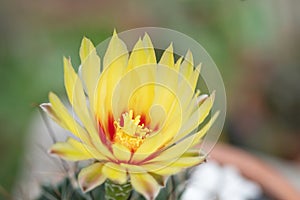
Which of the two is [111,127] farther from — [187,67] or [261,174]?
[261,174]

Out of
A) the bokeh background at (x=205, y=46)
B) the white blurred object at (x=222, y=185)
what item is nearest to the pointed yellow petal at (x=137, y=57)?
the white blurred object at (x=222, y=185)

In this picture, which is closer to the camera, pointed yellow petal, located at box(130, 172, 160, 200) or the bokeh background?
pointed yellow petal, located at box(130, 172, 160, 200)

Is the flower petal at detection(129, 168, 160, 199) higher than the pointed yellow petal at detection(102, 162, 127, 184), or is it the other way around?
the pointed yellow petal at detection(102, 162, 127, 184)

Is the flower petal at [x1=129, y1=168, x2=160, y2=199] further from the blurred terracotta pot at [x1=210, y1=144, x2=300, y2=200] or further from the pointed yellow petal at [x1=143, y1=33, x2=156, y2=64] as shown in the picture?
the blurred terracotta pot at [x1=210, y1=144, x2=300, y2=200]

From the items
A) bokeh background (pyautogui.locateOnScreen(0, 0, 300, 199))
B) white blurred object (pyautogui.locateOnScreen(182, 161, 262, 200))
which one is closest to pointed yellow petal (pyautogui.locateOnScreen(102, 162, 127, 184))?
white blurred object (pyautogui.locateOnScreen(182, 161, 262, 200))

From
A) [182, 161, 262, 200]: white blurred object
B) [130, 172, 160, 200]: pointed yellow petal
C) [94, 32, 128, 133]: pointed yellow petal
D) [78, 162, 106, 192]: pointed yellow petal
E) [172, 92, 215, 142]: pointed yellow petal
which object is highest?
[94, 32, 128, 133]: pointed yellow petal

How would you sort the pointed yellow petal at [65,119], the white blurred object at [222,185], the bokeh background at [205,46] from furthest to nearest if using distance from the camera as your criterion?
the bokeh background at [205,46] < the white blurred object at [222,185] < the pointed yellow petal at [65,119]

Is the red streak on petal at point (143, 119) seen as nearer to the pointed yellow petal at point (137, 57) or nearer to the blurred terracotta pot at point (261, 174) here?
the pointed yellow petal at point (137, 57)
